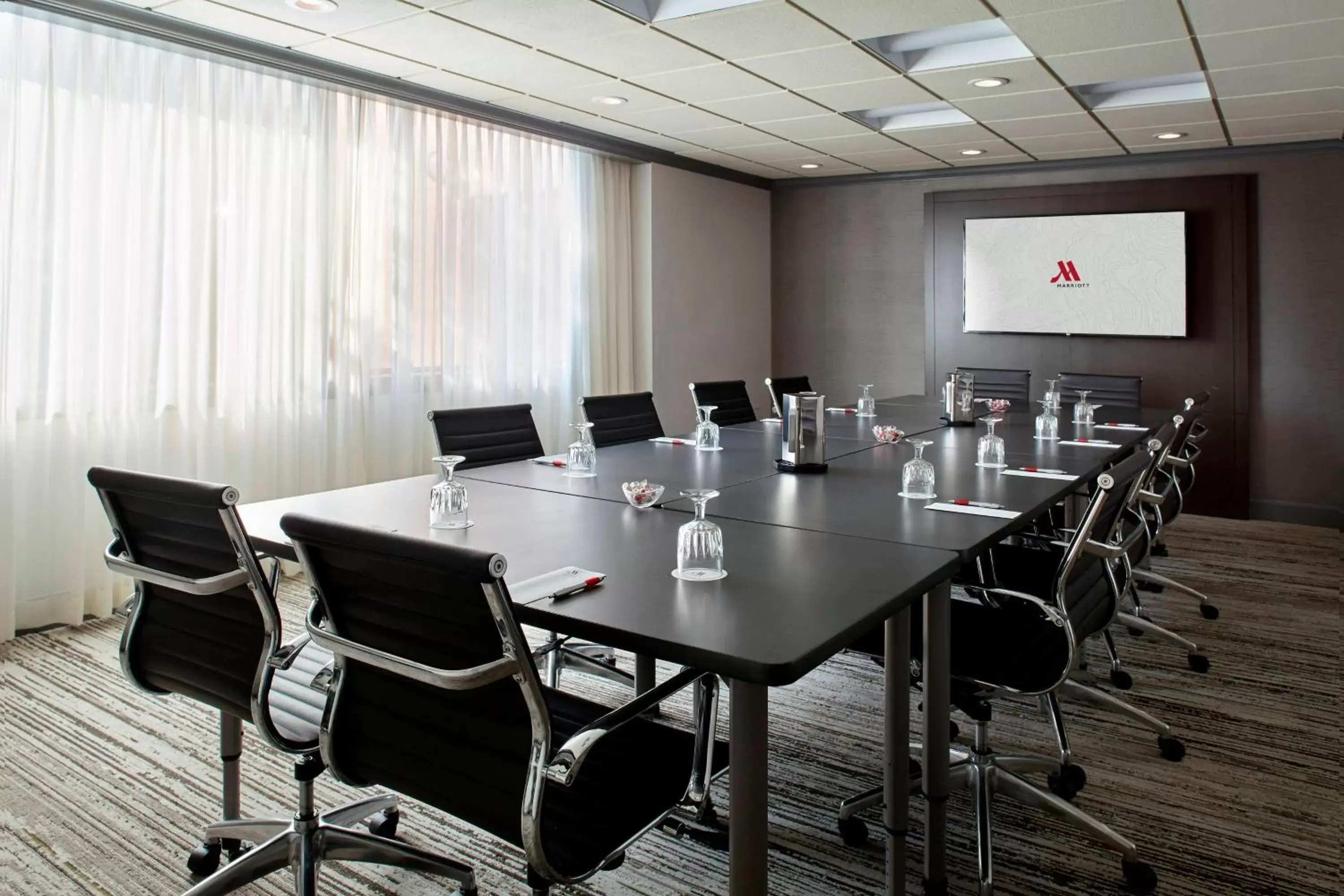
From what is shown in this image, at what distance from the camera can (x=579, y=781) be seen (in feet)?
5.61

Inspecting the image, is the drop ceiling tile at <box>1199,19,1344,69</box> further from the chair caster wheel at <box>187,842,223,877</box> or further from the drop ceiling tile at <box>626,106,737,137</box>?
the chair caster wheel at <box>187,842,223,877</box>

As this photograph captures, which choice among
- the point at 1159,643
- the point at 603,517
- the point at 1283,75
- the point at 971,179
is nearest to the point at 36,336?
the point at 603,517

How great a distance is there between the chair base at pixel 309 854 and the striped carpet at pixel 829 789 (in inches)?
5.9

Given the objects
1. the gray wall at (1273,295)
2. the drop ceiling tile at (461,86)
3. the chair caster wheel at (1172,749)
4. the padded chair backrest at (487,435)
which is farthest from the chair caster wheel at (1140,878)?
the gray wall at (1273,295)

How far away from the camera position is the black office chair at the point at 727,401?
5277 millimetres

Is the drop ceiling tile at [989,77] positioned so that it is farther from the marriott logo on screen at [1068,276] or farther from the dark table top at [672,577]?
the dark table top at [672,577]

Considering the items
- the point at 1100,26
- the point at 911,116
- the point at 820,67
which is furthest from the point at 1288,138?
the point at 820,67

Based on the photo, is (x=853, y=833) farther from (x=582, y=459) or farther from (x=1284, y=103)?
(x=1284, y=103)

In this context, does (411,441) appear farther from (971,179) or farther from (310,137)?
(971,179)

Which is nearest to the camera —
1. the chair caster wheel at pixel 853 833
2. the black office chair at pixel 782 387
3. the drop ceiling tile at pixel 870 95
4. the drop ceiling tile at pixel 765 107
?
the chair caster wheel at pixel 853 833

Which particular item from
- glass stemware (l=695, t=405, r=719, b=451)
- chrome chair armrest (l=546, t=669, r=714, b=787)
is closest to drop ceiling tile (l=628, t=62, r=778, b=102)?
glass stemware (l=695, t=405, r=719, b=451)

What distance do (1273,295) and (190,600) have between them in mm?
7257

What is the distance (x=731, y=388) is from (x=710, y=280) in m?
2.73

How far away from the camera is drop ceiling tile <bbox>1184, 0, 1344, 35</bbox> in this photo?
3756mm
